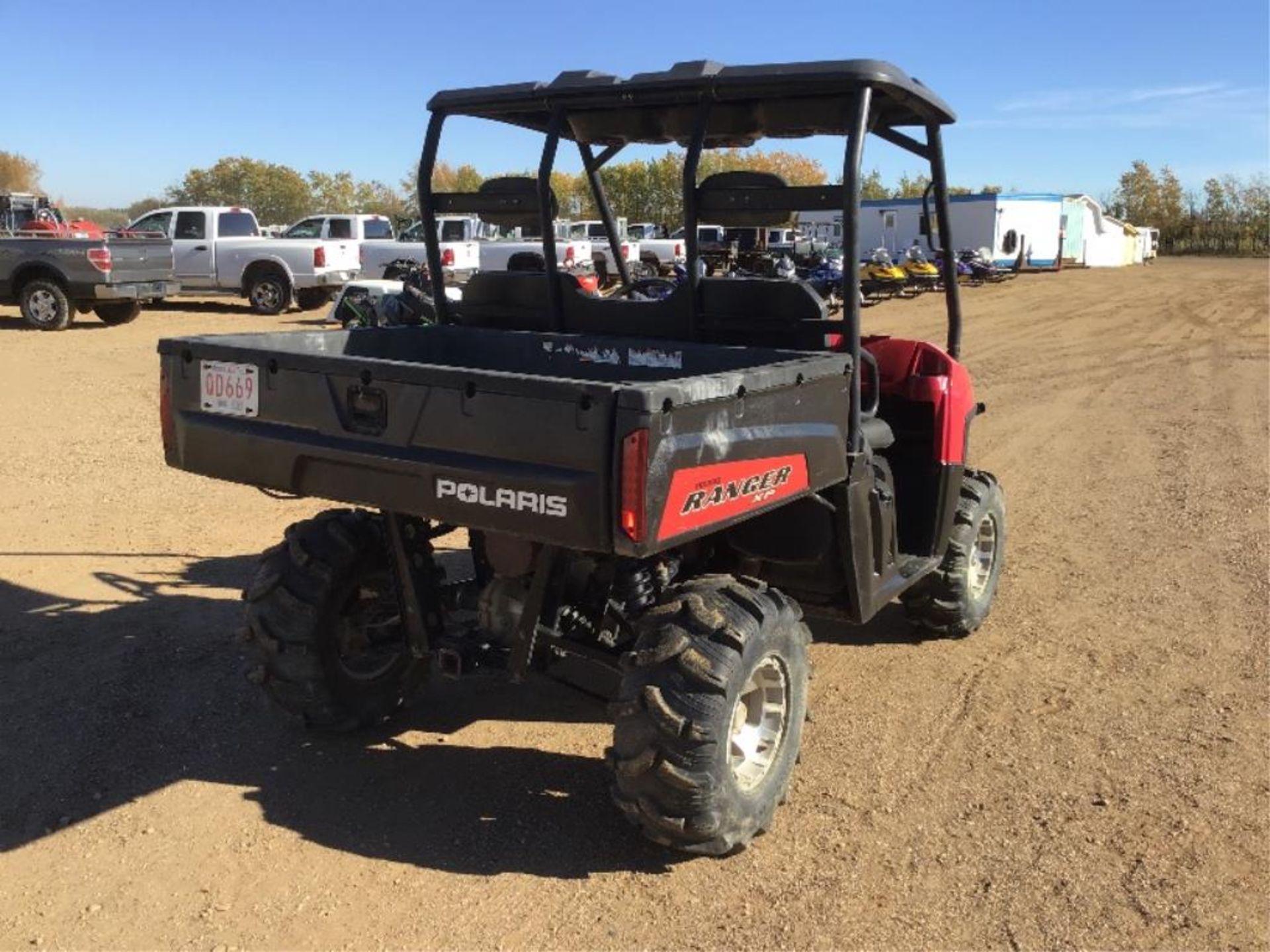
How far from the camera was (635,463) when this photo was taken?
2.87 meters

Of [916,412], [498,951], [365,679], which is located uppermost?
[916,412]

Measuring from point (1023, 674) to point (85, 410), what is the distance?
30.7ft

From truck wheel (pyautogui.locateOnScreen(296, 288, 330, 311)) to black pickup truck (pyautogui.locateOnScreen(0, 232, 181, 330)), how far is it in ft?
12.7

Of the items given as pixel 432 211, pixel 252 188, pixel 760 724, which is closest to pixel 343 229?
pixel 432 211

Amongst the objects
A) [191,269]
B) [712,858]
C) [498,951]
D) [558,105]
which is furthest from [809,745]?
[191,269]

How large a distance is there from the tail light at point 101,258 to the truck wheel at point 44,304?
0.80 m

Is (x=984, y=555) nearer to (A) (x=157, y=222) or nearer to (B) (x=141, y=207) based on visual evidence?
(A) (x=157, y=222)

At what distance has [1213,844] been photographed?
3.62 m

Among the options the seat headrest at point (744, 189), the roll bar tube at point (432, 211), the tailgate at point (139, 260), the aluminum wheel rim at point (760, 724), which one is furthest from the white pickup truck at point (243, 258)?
the aluminum wheel rim at point (760, 724)

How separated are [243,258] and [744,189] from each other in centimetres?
1918

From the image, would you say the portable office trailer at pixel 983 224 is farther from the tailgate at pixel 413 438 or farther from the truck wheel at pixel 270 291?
the tailgate at pixel 413 438

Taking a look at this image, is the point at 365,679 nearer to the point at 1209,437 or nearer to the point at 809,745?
the point at 809,745

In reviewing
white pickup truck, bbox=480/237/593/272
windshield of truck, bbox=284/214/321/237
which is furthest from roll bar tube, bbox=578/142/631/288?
windshield of truck, bbox=284/214/321/237

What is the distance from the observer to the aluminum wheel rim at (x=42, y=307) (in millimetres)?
17734
